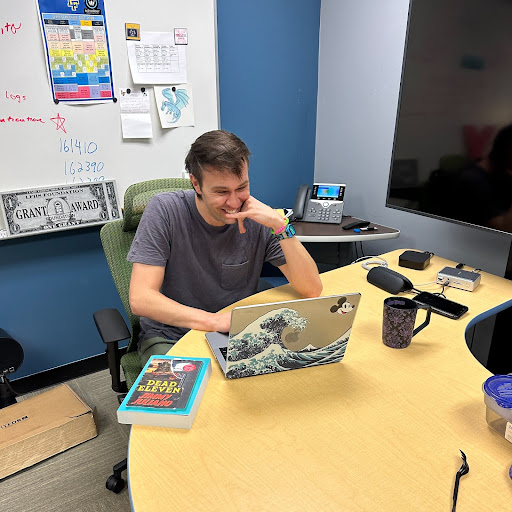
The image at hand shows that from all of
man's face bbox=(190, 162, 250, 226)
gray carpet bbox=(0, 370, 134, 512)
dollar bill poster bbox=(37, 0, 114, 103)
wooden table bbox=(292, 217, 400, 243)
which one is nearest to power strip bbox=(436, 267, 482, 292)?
wooden table bbox=(292, 217, 400, 243)

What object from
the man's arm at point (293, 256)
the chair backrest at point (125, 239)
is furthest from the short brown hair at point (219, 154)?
the chair backrest at point (125, 239)

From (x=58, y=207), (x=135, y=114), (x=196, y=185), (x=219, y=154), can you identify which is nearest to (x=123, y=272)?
(x=196, y=185)

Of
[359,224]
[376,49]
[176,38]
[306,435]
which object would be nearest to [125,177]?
[176,38]

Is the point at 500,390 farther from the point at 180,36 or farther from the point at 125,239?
the point at 180,36

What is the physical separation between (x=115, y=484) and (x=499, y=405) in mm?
1492

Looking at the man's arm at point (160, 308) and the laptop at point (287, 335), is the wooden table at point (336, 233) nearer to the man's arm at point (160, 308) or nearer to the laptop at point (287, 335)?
the man's arm at point (160, 308)

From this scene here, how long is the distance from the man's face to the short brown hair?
0.02 metres

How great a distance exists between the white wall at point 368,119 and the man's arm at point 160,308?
1454 millimetres

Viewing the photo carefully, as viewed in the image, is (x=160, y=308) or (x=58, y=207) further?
(x=58, y=207)

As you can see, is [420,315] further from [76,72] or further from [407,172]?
[76,72]

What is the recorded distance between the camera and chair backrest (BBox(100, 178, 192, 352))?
160 centimetres

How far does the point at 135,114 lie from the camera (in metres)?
2.23

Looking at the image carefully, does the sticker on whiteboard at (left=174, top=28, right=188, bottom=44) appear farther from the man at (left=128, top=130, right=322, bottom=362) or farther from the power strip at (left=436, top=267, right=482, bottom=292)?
the power strip at (left=436, top=267, right=482, bottom=292)

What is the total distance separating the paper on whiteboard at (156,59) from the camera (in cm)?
215
